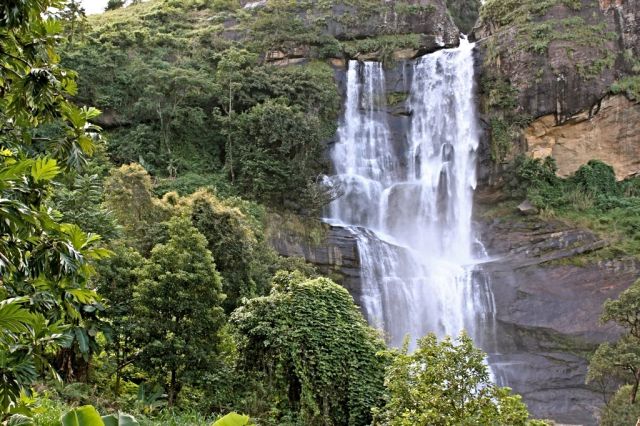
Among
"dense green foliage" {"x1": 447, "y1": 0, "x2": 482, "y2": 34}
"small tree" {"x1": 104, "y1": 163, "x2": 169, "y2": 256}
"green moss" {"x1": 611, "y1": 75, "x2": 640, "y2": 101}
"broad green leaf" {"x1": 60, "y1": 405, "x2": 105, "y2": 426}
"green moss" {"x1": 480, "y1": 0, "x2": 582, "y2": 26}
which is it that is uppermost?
"dense green foliage" {"x1": 447, "y1": 0, "x2": 482, "y2": 34}

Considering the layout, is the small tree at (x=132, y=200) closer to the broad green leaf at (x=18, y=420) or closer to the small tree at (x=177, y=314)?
the small tree at (x=177, y=314)

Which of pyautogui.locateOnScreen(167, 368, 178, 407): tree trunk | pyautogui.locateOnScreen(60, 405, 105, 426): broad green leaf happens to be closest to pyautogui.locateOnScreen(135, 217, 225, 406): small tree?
pyautogui.locateOnScreen(167, 368, 178, 407): tree trunk

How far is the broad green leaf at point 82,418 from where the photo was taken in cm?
361

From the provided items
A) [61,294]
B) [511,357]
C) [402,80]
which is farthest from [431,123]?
[61,294]

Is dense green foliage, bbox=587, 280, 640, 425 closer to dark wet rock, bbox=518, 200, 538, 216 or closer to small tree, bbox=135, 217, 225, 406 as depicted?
small tree, bbox=135, 217, 225, 406

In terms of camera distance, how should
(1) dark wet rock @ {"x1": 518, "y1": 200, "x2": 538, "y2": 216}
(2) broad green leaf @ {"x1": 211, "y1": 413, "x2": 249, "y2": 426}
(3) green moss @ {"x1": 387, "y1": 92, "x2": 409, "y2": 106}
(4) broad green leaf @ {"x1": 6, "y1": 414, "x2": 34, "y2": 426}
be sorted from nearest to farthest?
(4) broad green leaf @ {"x1": 6, "y1": 414, "x2": 34, "y2": 426} → (2) broad green leaf @ {"x1": 211, "y1": 413, "x2": 249, "y2": 426} → (1) dark wet rock @ {"x1": 518, "y1": 200, "x2": 538, "y2": 216} → (3) green moss @ {"x1": 387, "y1": 92, "x2": 409, "y2": 106}

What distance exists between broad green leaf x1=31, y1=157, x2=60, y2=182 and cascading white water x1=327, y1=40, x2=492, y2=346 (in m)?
21.4

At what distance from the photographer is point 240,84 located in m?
28.4

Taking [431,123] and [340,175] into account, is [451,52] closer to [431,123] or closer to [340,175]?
[431,123]

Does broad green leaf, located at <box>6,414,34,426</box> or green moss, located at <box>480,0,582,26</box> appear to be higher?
green moss, located at <box>480,0,582,26</box>

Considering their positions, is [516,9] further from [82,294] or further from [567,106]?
[82,294]

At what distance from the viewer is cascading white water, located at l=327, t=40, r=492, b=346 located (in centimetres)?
2564

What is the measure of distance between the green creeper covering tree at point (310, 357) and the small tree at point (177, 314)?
1.01 m

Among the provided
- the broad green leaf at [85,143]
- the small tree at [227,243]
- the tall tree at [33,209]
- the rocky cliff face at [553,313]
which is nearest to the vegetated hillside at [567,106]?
the rocky cliff face at [553,313]
